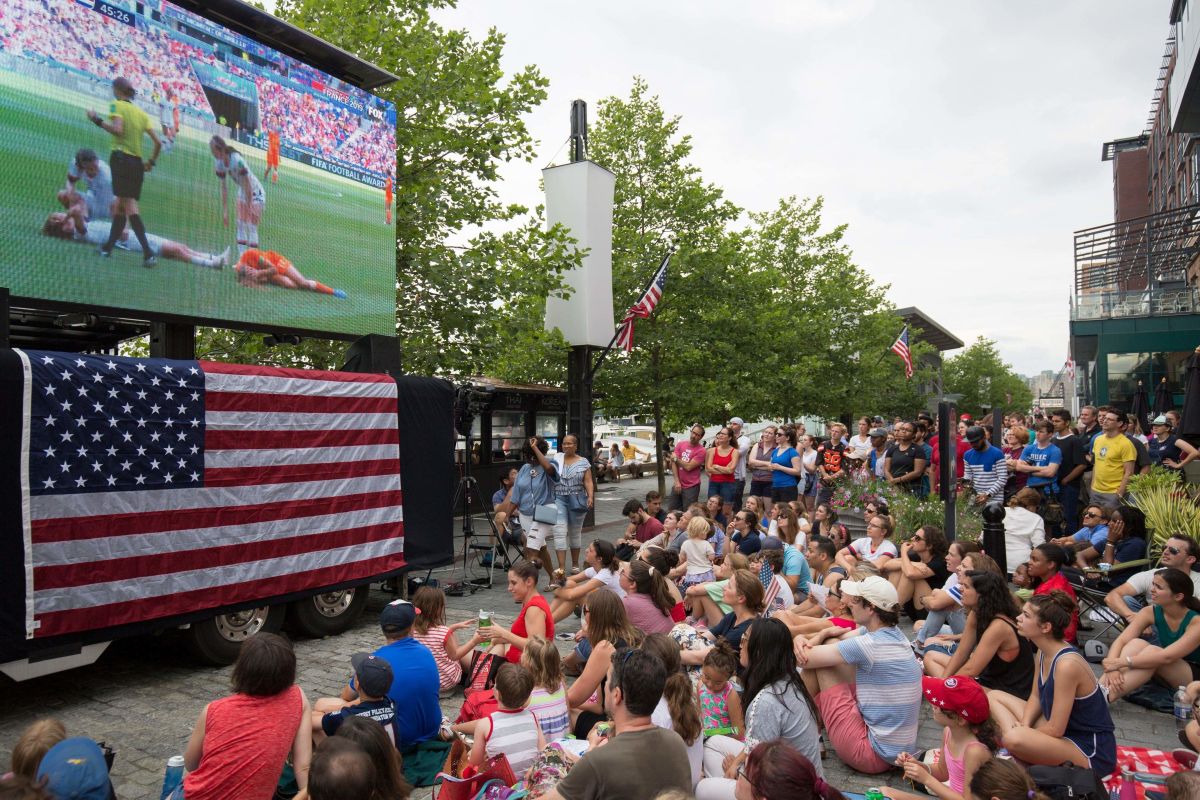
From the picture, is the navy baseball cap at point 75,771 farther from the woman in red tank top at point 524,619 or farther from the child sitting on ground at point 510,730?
the woman in red tank top at point 524,619

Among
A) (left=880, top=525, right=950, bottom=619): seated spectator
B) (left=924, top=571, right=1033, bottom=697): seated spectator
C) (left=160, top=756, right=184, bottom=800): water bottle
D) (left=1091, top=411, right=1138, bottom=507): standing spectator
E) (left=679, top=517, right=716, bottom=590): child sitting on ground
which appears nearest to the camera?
(left=160, top=756, right=184, bottom=800): water bottle

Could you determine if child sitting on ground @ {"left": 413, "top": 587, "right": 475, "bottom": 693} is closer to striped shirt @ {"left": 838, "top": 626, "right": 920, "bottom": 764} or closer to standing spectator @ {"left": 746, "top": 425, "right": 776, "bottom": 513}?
striped shirt @ {"left": 838, "top": 626, "right": 920, "bottom": 764}

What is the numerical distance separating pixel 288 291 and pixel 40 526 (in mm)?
3608

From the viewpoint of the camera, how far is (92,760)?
10.1 feet

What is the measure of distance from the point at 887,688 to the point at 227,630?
18.7 ft

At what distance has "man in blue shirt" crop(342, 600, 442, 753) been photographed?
4594 mm

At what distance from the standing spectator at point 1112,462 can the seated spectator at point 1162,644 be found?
3912 millimetres

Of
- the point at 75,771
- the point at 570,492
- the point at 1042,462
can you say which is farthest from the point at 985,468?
the point at 75,771

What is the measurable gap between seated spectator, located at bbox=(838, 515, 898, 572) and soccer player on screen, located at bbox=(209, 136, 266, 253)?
7021 millimetres

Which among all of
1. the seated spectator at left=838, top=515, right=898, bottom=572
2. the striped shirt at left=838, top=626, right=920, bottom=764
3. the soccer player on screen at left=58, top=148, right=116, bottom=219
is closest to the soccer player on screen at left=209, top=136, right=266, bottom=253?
the soccer player on screen at left=58, top=148, right=116, bottom=219

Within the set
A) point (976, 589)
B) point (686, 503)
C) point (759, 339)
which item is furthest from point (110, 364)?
point (759, 339)

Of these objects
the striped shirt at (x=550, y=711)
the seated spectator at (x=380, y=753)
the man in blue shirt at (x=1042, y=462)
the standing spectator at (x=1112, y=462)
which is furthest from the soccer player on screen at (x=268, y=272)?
the standing spectator at (x=1112, y=462)

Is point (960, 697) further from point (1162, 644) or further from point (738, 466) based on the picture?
point (738, 466)

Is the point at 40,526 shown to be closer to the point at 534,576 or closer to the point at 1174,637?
the point at 534,576
